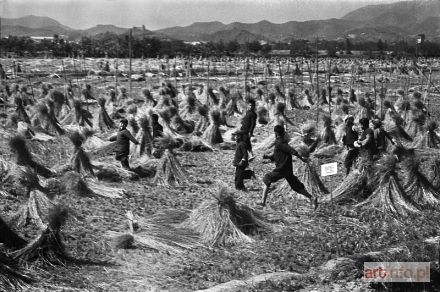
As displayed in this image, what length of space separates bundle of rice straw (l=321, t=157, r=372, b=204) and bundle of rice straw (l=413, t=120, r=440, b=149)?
4901 millimetres

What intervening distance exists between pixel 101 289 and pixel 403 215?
487 centimetres

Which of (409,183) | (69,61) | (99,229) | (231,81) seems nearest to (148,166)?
(99,229)

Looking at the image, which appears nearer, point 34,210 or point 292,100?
point 34,210

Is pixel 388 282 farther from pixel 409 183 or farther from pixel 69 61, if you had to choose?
pixel 69 61

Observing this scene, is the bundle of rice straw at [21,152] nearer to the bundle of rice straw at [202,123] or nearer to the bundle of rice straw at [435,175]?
the bundle of rice straw at [202,123]

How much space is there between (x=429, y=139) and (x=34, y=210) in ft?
32.0

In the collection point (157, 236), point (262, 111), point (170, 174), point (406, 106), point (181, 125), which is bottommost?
point (157, 236)

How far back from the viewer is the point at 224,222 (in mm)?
7734

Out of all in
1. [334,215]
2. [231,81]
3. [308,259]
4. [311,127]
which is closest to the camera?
[308,259]

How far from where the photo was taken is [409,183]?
9656 mm

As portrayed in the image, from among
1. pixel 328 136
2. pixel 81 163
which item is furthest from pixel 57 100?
pixel 328 136

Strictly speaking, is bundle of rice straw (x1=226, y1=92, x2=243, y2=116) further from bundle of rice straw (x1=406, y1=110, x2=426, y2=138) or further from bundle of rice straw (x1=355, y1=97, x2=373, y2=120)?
bundle of rice straw (x1=406, y1=110, x2=426, y2=138)

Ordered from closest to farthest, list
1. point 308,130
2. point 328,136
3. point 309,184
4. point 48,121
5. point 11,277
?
1. point 11,277
2. point 309,184
3. point 328,136
4. point 308,130
5. point 48,121

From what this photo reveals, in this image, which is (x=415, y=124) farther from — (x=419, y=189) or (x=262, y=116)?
(x=419, y=189)
